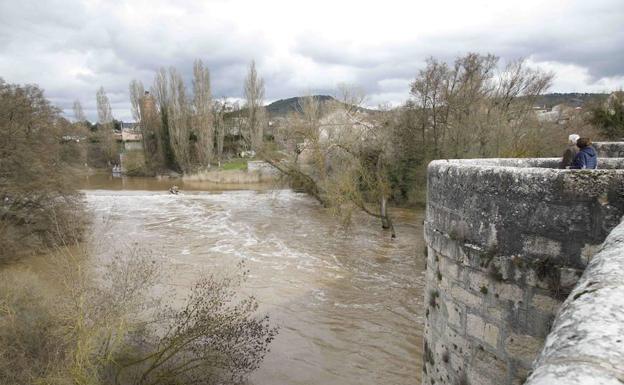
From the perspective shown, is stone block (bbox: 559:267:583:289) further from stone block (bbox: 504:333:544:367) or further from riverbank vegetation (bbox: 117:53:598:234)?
riverbank vegetation (bbox: 117:53:598:234)

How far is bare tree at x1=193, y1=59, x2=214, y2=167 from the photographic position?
1652 inches


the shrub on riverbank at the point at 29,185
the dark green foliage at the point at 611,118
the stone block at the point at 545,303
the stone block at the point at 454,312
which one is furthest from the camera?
the dark green foliage at the point at 611,118

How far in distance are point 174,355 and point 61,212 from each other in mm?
11278

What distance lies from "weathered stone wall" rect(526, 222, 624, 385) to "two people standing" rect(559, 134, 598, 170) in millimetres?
3494

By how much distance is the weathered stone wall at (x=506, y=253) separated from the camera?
2.75 metres

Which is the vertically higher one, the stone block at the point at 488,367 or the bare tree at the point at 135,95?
the bare tree at the point at 135,95

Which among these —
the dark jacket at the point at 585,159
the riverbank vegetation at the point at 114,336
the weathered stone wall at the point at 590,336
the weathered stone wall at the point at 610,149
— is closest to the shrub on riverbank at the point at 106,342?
the riverbank vegetation at the point at 114,336

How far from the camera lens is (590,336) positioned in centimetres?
150

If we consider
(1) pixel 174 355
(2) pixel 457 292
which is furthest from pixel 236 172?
A: (2) pixel 457 292

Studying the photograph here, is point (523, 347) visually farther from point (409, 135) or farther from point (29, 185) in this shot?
point (409, 135)

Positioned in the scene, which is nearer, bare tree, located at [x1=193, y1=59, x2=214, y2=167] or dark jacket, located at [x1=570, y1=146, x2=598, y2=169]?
dark jacket, located at [x1=570, y1=146, x2=598, y2=169]

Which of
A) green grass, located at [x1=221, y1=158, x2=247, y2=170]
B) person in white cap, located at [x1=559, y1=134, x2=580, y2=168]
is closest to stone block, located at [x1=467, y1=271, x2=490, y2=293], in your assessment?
person in white cap, located at [x1=559, y1=134, x2=580, y2=168]

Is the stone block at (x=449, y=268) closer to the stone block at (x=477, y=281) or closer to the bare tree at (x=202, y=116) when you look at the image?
the stone block at (x=477, y=281)

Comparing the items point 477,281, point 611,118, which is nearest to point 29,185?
point 477,281
